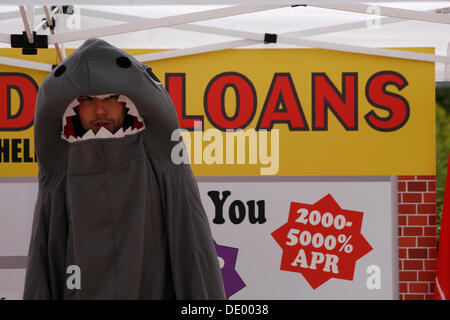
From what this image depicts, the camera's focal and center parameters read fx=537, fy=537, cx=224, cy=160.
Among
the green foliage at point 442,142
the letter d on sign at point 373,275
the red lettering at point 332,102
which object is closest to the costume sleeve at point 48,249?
the red lettering at point 332,102

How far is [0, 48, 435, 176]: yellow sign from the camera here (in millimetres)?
3154

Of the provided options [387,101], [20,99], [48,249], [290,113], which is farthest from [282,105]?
[48,249]

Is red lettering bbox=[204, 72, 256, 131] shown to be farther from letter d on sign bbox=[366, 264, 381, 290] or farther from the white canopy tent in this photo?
letter d on sign bbox=[366, 264, 381, 290]

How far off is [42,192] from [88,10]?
146 cm

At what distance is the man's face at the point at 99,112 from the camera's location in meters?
1.60

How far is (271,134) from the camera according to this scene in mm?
3164

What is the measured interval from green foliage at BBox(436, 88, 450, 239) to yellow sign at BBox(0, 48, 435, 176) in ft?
2.81

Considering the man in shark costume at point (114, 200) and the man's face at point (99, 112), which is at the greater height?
the man's face at point (99, 112)

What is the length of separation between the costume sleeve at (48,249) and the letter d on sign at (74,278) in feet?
0.14

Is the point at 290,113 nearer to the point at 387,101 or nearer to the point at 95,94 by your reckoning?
the point at 387,101

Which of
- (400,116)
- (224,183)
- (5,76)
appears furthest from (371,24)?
(5,76)

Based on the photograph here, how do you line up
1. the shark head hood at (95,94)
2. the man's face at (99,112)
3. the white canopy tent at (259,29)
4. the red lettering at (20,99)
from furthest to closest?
the red lettering at (20,99), the white canopy tent at (259,29), the man's face at (99,112), the shark head hood at (95,94)

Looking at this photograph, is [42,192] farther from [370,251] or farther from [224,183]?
[370,251]

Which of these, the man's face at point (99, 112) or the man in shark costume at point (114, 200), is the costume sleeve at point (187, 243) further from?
the man's face at point (99, 112)
